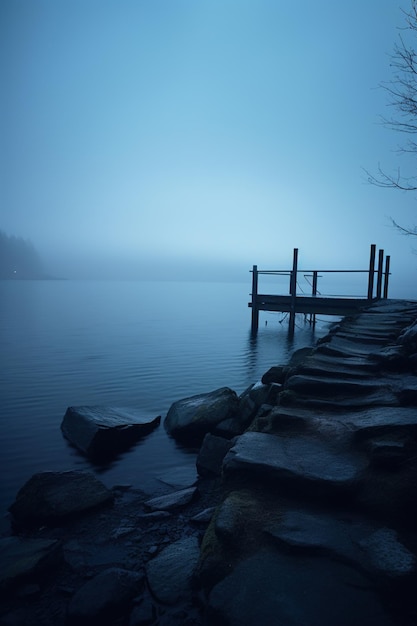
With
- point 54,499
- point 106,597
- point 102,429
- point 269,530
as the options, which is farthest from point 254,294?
point 269,530

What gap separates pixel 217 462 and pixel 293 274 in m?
15.5

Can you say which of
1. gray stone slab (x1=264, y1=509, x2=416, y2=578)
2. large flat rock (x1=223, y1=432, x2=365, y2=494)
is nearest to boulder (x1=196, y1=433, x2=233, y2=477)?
large flat rock (x1=223, y1=432, x2=365, y2=494)

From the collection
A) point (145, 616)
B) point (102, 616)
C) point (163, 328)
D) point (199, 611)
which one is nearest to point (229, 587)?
point (199, 611)

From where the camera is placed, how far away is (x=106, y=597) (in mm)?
2766

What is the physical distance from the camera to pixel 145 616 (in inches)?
105

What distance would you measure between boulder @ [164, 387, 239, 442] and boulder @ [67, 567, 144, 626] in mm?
3901

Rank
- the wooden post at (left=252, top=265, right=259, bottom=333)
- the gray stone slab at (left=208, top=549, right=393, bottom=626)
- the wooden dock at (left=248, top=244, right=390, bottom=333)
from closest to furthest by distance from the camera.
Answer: the gray stone slab at (left=208, top=549, right=393, bottom=626)
the wooden dock at (left=248, top=244, right=390, bottom=333)
the wooden post at (left=252, top=265, right=259, bottom=333)

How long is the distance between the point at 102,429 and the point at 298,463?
4726 millimetres

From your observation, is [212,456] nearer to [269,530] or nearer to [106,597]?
[106,597]

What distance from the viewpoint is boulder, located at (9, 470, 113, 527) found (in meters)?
4.24

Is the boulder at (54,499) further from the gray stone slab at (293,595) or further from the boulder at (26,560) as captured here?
the gray stone slab at (293,595)

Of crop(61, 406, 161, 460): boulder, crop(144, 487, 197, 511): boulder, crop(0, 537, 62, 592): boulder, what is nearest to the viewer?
crop(0, 537, 62, 592): boulder

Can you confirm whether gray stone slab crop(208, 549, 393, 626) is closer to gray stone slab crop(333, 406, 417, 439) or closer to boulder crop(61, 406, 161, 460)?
gray stone slab crop(333, 406, 417, 439)

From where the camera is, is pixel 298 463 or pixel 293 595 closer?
pixel 293 595
